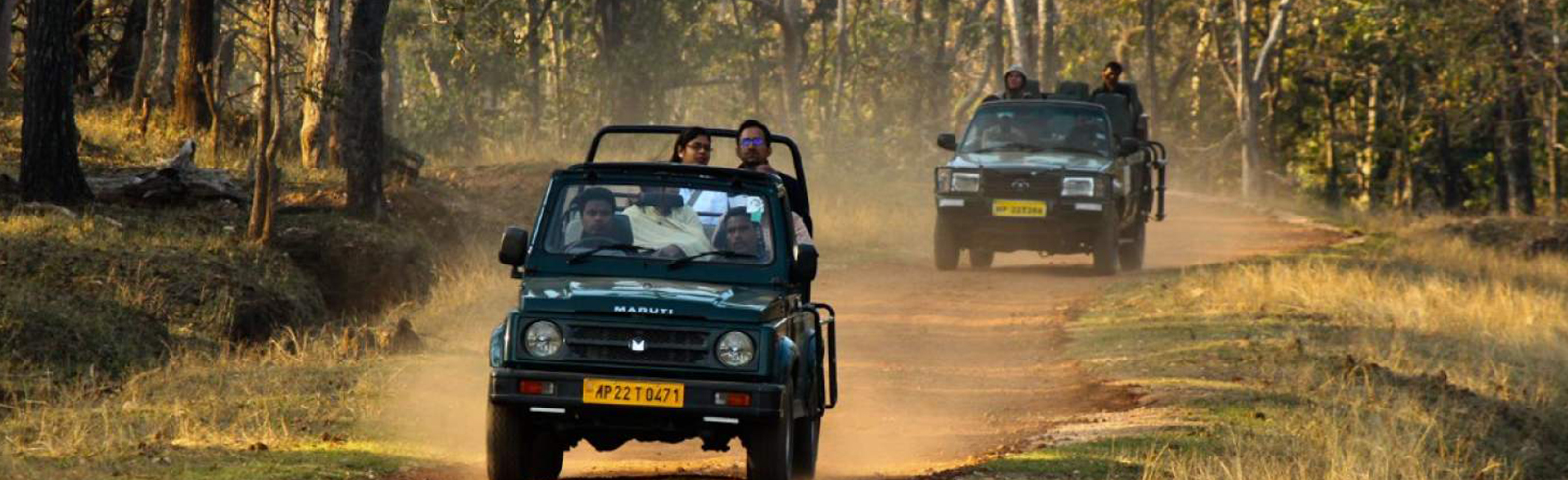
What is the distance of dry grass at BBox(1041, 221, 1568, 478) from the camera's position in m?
12.4

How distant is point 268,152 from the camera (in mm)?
20125

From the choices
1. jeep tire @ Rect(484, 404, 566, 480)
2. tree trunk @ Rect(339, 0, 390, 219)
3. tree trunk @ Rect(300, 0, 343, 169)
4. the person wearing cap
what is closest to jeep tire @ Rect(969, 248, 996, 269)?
the person wearing cap

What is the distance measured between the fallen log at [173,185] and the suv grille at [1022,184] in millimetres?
7528

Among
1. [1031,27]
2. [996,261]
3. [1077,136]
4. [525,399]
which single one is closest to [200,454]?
[525,399]

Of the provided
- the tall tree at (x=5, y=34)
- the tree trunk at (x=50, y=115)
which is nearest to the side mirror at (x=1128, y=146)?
the tree trunk at (x=50, y=115)

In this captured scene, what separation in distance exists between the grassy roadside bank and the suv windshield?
5.86 ft

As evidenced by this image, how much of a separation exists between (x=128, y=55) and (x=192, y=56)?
452 cm

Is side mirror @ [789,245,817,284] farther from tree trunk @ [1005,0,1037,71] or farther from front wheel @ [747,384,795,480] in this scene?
tree trunk @ [1005,0,1037,71]

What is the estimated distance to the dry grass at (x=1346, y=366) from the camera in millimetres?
12383

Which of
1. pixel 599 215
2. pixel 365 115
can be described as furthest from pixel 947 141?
pixel 599 215

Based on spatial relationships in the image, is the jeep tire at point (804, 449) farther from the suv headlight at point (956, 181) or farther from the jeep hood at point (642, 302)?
the suv headlight at point (956, 181)

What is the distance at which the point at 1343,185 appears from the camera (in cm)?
5578

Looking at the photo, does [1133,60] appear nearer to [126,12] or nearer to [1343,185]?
[1343,185]

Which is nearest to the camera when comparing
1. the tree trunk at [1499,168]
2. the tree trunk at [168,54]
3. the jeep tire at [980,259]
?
the jeep tire at [980,259]
